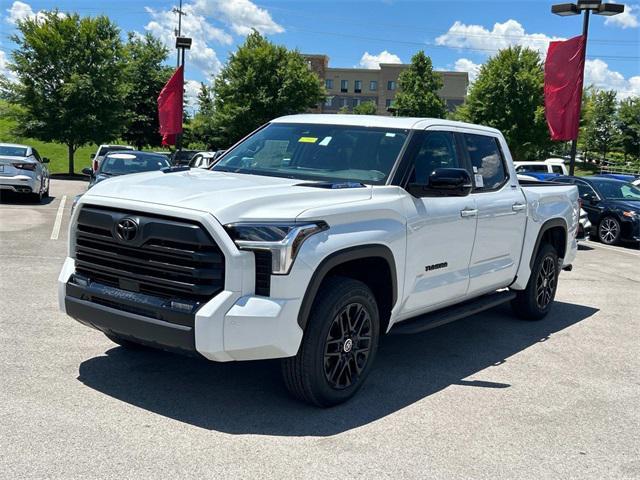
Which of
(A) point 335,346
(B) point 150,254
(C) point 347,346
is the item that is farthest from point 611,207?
(B) point 150,254

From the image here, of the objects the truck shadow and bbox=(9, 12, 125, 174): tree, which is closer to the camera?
the truck shadow

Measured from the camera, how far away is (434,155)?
5312 millimetres

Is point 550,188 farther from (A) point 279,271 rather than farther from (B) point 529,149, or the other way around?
(B) point 529,149

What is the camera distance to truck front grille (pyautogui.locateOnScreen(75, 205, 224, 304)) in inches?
149

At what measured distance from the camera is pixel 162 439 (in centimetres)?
372

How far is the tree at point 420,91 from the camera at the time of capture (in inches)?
2037

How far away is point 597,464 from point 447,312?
1.89 metres

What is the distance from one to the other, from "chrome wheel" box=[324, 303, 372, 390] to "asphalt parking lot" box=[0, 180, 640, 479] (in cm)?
22

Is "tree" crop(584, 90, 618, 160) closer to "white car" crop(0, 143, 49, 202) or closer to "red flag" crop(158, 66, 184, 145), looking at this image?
"red flag" crop(158, 66, 184, 145)

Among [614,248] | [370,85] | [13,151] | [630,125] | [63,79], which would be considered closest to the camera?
[614,248]

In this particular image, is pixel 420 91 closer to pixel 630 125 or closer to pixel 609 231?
pixel 630 125

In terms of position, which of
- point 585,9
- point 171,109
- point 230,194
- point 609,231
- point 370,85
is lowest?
point 609,231

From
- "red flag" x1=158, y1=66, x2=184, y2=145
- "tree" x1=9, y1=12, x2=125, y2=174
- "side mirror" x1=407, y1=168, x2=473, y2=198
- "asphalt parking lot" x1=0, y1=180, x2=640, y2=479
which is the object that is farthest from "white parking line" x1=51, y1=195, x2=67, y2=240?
"tree" x1=9, y1=12, x2=125, y2=174

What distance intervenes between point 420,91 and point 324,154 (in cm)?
4926
